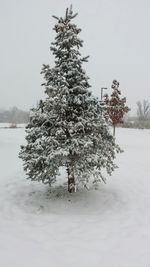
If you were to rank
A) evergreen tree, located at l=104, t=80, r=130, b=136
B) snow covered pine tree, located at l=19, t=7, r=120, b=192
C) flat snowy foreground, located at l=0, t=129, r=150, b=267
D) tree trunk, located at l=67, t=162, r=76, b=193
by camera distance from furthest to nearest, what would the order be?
evergreen tree, located at l=104, t=80, r=130, b=136 → tree trunk, located at l=67, t=162, r=76, b=193 → snow covered pine tree, located at l=19, t=7, r=120, b=192 → flat snowy foreground, located at l=0, t=129, r=150, b=267

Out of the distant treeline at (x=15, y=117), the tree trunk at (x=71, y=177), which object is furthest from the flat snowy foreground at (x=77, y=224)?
the distant treeline at (x=15, y=117)

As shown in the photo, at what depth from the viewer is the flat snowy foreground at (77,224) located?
5.35 m

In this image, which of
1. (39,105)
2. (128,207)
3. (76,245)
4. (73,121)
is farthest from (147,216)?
(39,105)

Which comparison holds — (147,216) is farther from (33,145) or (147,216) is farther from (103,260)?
(33,145)

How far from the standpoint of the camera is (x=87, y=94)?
→ 7.98m

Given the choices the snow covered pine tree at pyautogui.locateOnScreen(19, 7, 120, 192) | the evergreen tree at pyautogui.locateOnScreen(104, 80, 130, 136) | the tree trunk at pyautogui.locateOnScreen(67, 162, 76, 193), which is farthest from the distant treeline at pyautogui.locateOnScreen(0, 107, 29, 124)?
the snow covered pine tree at pyautogui.locateOnScreen(19, 7, 120, 192)

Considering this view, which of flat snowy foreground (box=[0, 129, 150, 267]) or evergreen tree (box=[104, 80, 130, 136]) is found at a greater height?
evergreen tree (box=[104, 80, 130, 136])

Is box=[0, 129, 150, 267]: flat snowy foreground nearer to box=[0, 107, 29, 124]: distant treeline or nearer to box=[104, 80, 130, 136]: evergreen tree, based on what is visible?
box=[104, 80, 130, 136]: evergreen tree

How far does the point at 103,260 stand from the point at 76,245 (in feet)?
2.57

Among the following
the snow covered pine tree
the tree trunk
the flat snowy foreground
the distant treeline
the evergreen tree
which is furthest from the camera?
the distant treeline

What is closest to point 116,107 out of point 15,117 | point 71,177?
point 71,177

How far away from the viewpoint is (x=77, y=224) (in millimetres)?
Answer: 6984

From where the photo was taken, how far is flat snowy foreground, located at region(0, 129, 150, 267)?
535cm

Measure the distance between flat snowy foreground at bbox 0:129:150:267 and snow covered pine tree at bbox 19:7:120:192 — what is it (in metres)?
0.94
